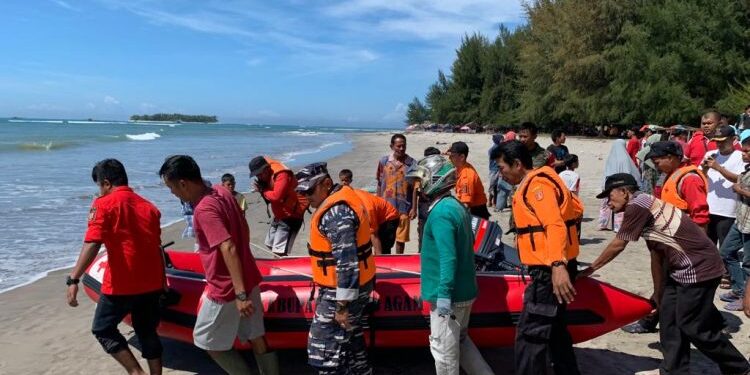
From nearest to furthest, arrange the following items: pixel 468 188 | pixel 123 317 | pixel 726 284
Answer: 1. pixel 123 317
2. pixel 468 188
3. pixel 726 284

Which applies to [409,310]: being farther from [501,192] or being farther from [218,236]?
[501,192]

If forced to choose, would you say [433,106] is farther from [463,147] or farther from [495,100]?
[463,147]

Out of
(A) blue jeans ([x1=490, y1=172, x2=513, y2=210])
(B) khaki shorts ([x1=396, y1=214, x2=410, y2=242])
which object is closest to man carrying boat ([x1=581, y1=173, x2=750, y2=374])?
(B) khaki shorts ([x1=396, y1=214, x2=410, y2=242])

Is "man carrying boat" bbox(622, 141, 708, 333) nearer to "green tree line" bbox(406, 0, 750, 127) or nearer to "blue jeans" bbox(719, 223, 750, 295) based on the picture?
"blue jeans" bbox(719, 223, 750, 295)

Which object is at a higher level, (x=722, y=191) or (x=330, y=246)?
(x=722, y=191)

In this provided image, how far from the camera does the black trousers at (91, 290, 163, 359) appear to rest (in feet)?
12.3

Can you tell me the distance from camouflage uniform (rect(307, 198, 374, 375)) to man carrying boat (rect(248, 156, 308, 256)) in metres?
2.21

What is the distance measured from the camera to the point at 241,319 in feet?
12.5

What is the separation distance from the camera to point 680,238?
356cm

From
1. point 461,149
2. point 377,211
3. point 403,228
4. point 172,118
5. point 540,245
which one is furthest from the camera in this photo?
point 172,118

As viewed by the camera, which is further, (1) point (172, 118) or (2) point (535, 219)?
(1) point (172, 118)

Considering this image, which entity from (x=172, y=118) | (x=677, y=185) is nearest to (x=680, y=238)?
(x=677, y=185)

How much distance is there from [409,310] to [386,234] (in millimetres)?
1426

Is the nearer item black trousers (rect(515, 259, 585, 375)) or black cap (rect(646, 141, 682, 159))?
black trousers (rect(515, 259, 585, 375))
